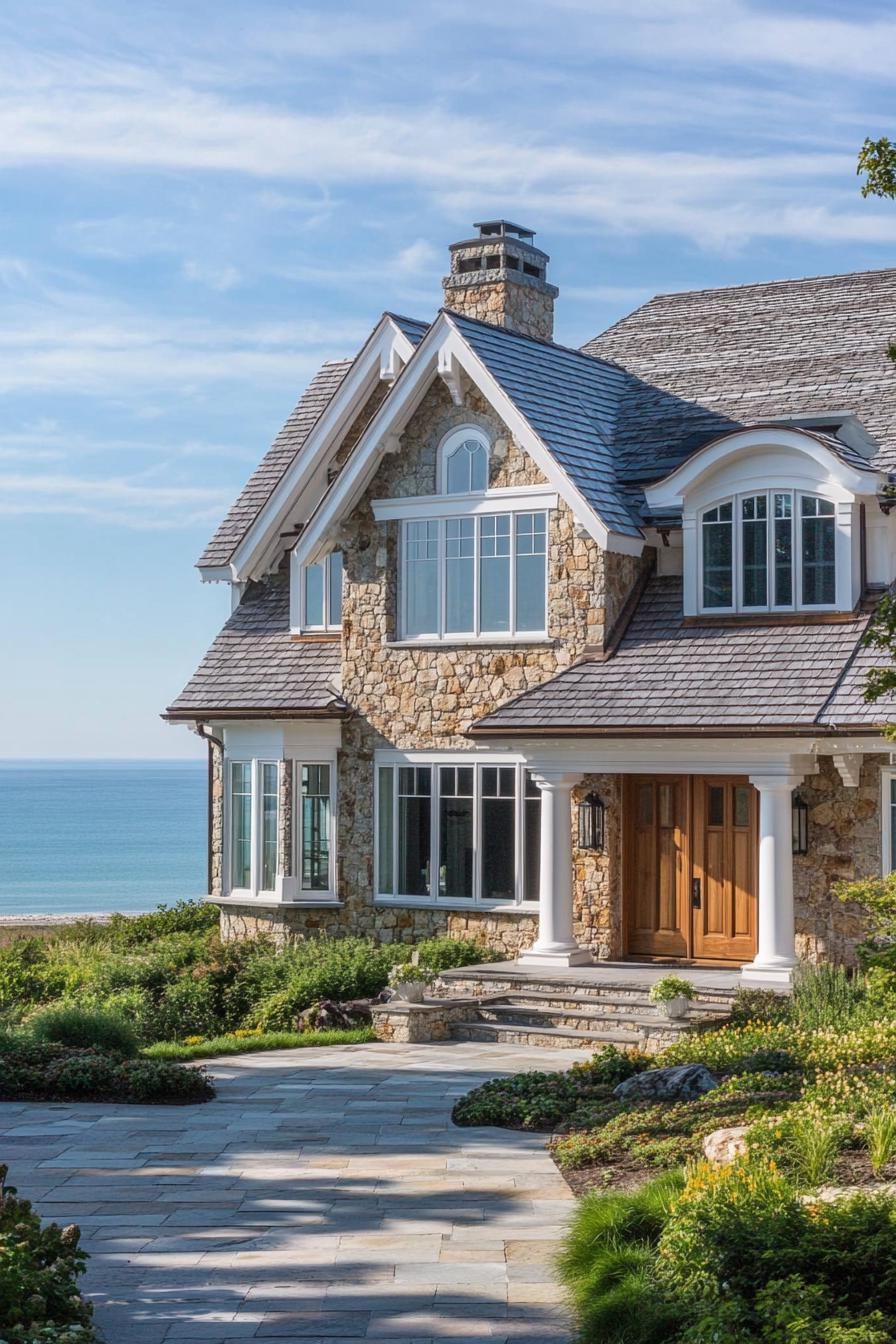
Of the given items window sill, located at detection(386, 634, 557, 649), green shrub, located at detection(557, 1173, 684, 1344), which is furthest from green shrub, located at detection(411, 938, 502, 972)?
green shrub, located at detection(557, 1173, 684, 1344)

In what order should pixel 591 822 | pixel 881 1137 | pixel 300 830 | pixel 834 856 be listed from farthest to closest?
pixel 300 830 → pixel 591 822 → pixel 834 856 → pixel 881 1137

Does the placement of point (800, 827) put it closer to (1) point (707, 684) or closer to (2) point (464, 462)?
(1) point (707, 684)

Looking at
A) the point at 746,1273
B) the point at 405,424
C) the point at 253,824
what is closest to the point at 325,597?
the point at 405,424

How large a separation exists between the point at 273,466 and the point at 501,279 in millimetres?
4402

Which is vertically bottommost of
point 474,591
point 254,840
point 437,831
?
point 254,840

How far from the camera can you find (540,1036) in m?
16.7

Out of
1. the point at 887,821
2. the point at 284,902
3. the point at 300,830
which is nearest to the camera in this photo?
the point at 887,821

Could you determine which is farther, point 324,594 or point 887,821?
point 324,594

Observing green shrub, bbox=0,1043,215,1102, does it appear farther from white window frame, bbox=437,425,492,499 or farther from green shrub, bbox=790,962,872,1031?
white window frame, bbox=437,425,492,499

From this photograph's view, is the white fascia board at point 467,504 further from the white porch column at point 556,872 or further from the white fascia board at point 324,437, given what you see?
the white porch column at point 556,872

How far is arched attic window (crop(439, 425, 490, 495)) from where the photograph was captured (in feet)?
67.1

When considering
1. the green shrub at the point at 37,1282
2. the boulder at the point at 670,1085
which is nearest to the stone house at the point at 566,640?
the boulder at the point at 670,1085

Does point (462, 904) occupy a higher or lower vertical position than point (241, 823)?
lower

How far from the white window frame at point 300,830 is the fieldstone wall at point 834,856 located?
6254mm
